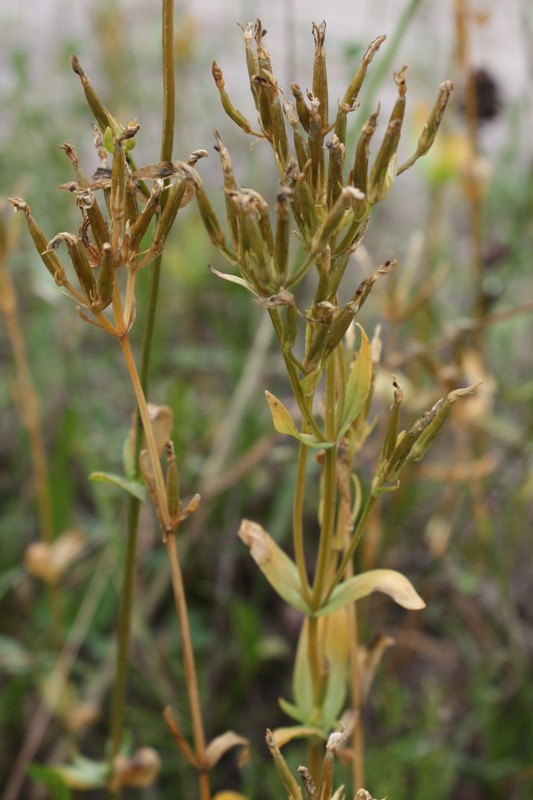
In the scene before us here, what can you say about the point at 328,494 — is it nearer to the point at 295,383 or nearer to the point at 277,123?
the point at 295,383

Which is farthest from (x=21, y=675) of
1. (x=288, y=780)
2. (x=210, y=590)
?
(x=288, y=780)

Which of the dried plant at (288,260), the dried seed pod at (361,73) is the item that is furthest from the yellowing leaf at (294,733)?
the dried seed pod at (361,73)

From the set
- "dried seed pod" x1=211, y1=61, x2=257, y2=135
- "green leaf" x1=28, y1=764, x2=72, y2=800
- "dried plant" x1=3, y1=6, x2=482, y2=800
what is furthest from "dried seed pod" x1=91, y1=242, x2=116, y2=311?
"green leaf" x1=28, y1=764, x2=72, y2=800

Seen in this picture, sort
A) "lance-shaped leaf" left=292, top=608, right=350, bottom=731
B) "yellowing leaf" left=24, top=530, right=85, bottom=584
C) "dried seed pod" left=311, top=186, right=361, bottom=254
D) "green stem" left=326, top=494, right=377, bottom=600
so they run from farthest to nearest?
"yellowing leaf" left=24, top=530, right=85, bottom=584, "lance-shaped leaf" left=292, top=608, right=350, bottom=731, "green stem" left=326, top=494, right=377, bottom=600, "dried seed pod" left=311, top=186, right=361, bottom=254

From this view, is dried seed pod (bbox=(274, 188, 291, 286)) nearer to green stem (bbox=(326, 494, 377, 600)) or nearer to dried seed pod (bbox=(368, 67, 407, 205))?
dried seed pod (bbox=(368, 67, 407, 205))

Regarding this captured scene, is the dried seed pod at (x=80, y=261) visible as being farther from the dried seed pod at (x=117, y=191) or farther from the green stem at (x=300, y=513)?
the green stem at (x=300, y=513)

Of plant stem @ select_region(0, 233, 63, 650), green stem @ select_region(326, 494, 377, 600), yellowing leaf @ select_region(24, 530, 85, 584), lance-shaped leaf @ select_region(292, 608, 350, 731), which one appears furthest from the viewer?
yellowing leaf @ select_region(24, 530, 85, 584)

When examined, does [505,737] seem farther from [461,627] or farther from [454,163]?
[454,163]
